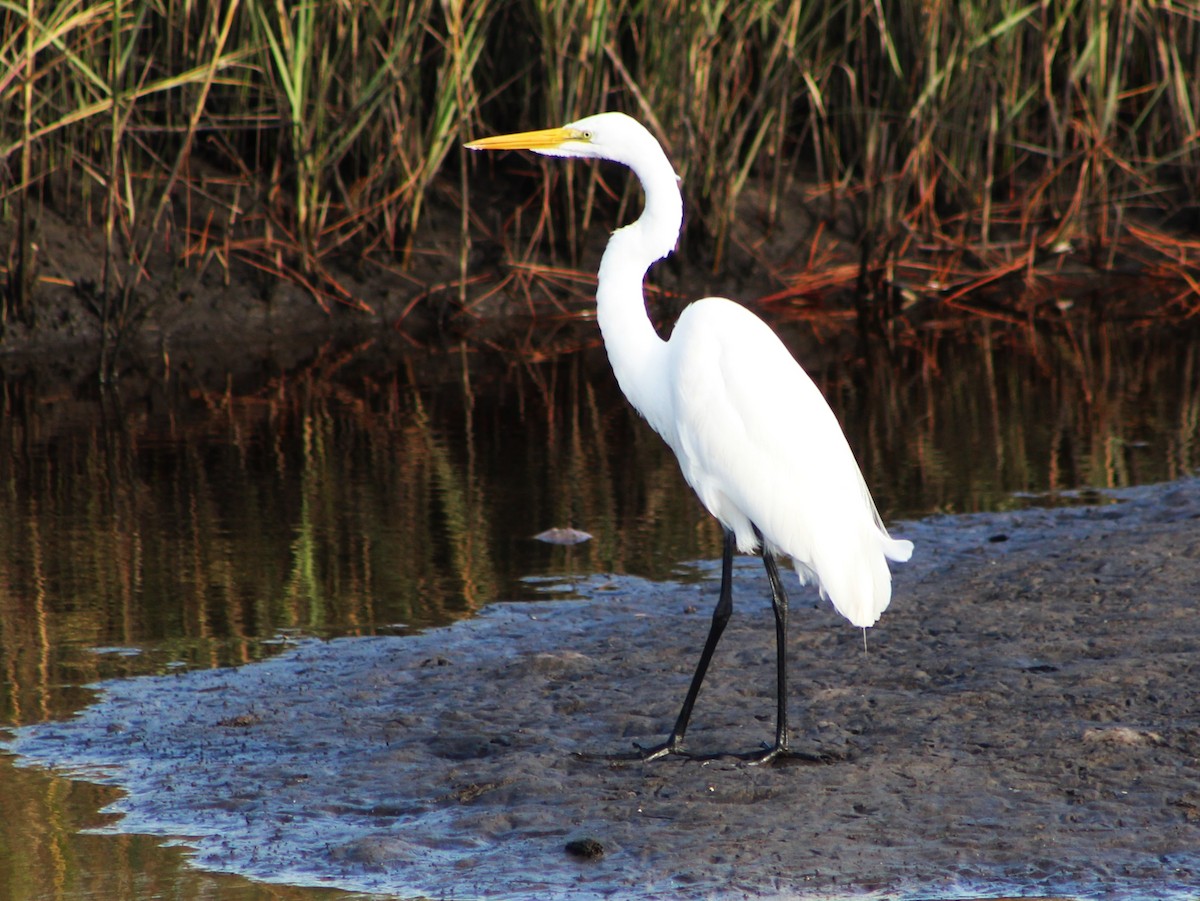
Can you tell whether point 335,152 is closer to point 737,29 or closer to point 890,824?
point 737,29

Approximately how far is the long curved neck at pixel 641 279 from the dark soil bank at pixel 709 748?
0.82m

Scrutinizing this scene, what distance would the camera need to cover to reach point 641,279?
3871mm

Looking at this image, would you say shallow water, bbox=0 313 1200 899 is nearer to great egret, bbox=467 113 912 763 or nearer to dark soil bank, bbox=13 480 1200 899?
dark soil bank, bbox=13 480 1200 899

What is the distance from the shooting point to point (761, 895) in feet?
9.81

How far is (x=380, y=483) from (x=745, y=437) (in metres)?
2.89

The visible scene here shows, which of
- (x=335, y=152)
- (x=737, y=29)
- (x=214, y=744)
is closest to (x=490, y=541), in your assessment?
(x=214, y=744)

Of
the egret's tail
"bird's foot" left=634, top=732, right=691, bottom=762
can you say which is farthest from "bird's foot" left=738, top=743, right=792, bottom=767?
the egret's tail

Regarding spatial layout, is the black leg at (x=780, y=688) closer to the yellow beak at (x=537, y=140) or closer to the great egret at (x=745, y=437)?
the great egret at (x=745, y=437)

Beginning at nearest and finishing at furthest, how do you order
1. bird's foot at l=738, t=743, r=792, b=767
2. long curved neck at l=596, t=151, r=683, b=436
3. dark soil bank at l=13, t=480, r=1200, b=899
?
dark soil bank at l=13, t=480, r=1200, b=899
bird's foot at l=738, t=743, r=792, b=767
long curved neck at l=596, t=151, r=683, b=436

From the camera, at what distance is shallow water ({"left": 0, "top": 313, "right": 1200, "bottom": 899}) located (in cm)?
457

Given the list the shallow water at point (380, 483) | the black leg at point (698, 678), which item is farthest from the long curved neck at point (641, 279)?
the shallow water at point (380, 483)

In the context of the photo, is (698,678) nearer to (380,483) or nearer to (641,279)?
(641,279)

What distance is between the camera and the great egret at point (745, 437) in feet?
12.2

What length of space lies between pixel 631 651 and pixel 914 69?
19.8 ft
